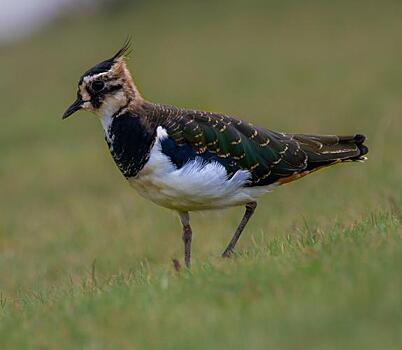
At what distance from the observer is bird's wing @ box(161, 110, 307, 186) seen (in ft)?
25.0

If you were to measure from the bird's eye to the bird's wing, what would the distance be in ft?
2.11

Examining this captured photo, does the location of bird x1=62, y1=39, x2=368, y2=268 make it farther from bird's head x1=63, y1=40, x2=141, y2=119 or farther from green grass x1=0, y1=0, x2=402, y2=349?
green grass x1=0, y1=0, x2=402, y2=349

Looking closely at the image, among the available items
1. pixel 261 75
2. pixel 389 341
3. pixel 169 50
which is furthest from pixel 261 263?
pixel 169 50

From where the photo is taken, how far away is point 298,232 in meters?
7.79

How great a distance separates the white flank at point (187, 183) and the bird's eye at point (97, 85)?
0.69 m

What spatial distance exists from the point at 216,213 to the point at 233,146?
2.61 metres

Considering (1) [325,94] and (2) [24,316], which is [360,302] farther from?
(1) [325,94]

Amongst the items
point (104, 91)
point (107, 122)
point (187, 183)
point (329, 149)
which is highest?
point (104, 91)

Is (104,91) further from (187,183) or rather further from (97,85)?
(187,183)

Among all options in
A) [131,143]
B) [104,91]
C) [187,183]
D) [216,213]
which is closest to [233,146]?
[187,183]

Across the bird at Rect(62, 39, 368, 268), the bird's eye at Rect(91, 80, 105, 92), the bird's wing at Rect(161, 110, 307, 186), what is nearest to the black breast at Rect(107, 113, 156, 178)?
the bird at Rect(62, 39, 368, 268)

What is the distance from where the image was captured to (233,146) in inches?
309

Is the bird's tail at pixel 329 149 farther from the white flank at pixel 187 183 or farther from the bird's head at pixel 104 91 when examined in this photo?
the bird's head at pixel 104 91

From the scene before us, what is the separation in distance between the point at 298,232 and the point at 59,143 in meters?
12.7
